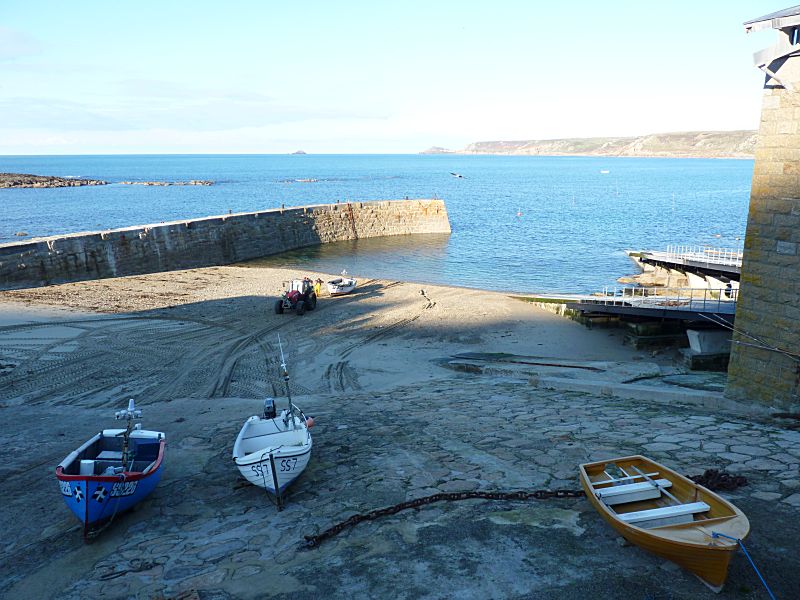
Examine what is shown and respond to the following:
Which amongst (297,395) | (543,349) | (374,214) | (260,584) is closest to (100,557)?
(260,584)

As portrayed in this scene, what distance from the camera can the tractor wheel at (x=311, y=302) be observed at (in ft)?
79.3

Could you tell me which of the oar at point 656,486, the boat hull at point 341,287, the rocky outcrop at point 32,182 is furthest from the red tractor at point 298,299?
the rocky outcrop at point 32,182

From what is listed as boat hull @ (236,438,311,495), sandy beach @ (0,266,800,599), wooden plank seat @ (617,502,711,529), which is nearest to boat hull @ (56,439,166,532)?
sandy beach @ (0,266,800,599)

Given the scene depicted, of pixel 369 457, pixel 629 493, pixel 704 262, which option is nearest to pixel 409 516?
pixel 369 457

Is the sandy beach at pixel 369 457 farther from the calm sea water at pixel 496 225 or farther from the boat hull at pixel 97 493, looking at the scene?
the calm sea water at pixel 496 225

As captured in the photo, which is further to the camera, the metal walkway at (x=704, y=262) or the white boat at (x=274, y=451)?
the metal walkway at (x=704, y=262)

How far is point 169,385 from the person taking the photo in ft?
51.4

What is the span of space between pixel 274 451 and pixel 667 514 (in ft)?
16.3

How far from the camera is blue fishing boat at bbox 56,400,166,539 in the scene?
7895 millimetres

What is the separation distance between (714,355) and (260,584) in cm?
1495

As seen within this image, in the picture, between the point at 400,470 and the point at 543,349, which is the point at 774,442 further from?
the point at 543,349

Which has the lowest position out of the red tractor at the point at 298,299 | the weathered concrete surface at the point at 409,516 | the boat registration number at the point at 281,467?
the red tractor at the point at 298,299

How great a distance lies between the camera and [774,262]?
10.7m

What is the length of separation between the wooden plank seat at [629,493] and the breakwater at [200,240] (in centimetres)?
2706
